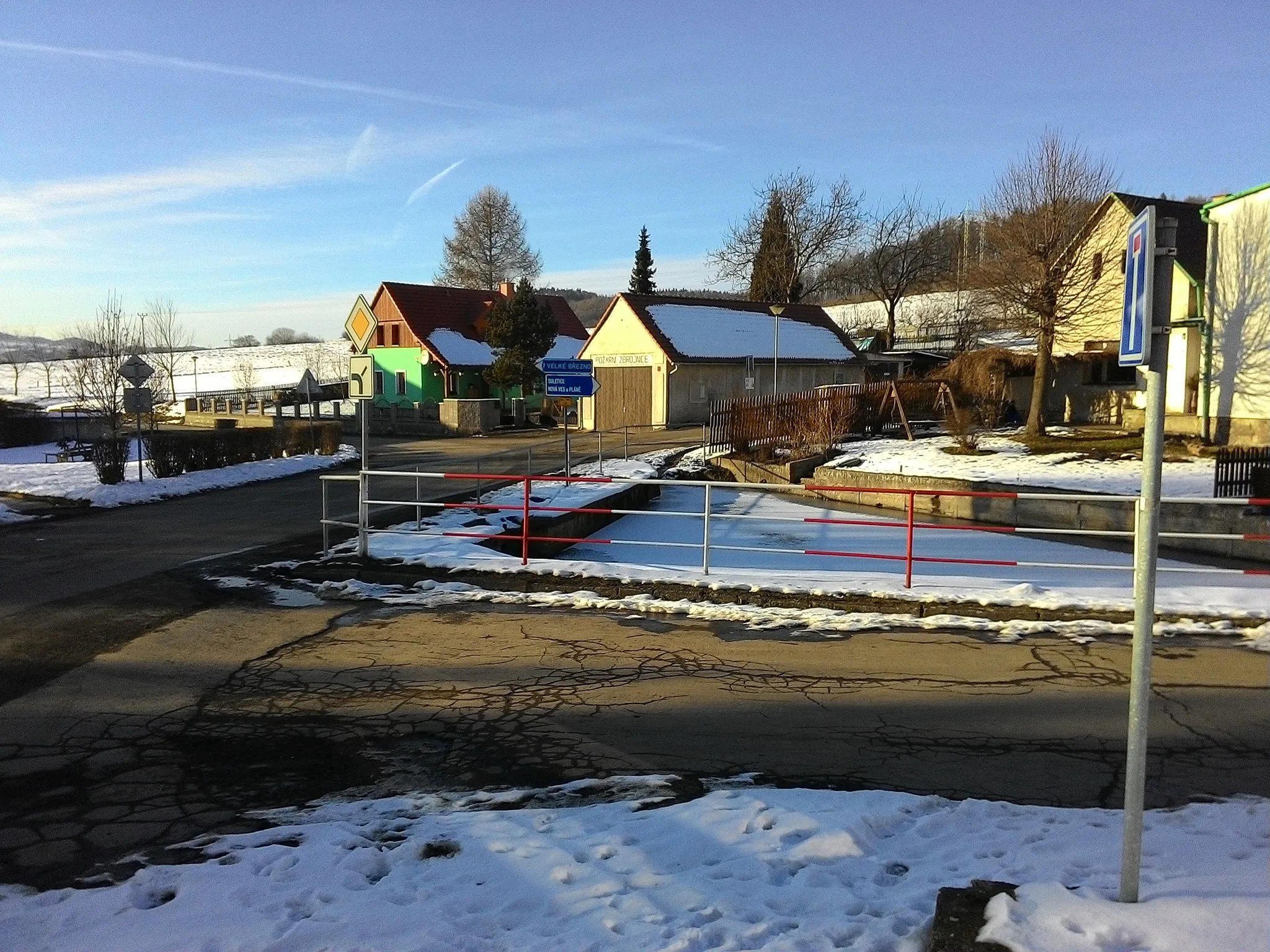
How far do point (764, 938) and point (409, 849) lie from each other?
1.98m

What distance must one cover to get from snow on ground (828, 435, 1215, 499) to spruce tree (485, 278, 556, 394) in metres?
20.6

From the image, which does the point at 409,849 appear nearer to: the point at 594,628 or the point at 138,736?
the point at 138,736

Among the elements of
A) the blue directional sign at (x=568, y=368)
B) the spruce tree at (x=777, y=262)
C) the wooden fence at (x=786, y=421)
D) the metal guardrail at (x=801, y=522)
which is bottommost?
the metal guardrail at (x=801, y=522)

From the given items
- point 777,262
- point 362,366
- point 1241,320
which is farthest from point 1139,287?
point 777,262

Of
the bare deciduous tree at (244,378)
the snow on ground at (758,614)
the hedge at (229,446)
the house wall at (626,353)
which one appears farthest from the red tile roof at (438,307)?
the snow on ground at (758,614)

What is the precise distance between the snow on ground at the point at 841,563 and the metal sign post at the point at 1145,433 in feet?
18.6

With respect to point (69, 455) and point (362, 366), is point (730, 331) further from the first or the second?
point (362, 366)

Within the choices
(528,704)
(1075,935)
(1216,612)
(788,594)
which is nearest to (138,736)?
(528,704)

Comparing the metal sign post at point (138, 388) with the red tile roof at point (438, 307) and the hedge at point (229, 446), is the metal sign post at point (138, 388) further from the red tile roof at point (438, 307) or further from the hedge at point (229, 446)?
the red tile roof at point (438, 307)

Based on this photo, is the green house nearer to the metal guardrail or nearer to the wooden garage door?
the wooden garage door

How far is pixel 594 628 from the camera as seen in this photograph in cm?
A: 959

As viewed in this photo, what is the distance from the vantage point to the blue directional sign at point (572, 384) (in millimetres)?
Answer: 18188

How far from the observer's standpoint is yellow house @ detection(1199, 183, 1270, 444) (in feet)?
72.6

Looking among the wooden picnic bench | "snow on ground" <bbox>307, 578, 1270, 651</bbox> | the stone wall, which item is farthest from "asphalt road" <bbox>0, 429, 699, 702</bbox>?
the wooden picnic bench
